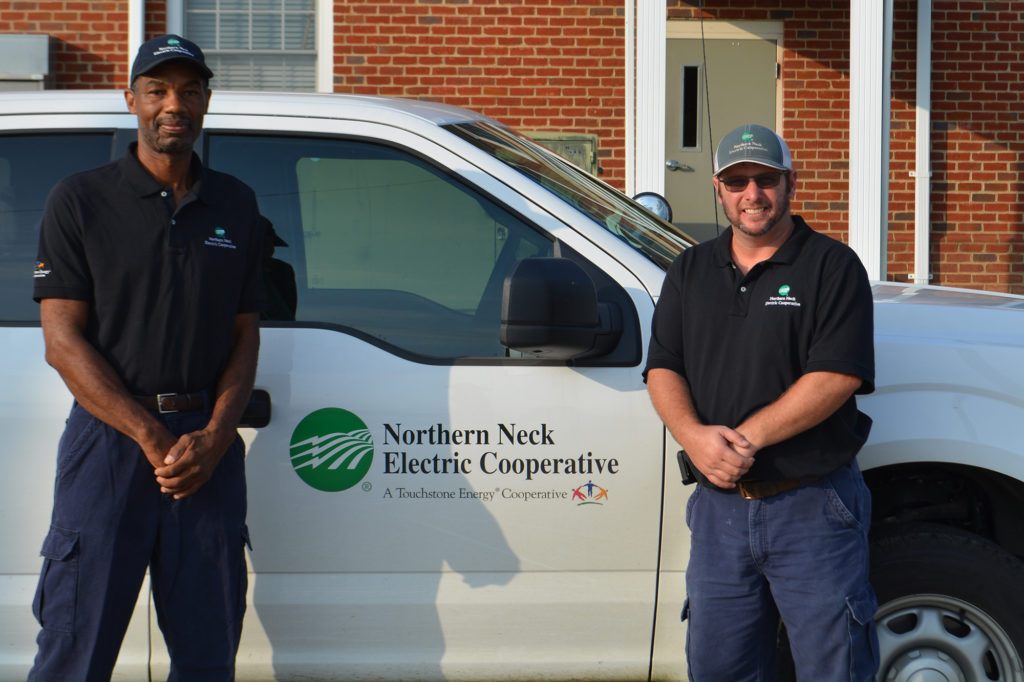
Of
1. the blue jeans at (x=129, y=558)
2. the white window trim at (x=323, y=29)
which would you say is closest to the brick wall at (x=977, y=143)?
the white window trim at (x=323, y=29)

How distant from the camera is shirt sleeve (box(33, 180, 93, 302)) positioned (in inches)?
109

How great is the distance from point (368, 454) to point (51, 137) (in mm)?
1269

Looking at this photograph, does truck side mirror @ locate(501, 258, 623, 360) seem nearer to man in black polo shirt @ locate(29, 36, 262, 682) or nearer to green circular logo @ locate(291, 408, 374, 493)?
green circular logo @ locate(291, 408, 374, 493)

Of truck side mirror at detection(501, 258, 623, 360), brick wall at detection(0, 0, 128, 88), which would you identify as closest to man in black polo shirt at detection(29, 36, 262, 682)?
truck side mirror at detection(501, 258, 623, 360)

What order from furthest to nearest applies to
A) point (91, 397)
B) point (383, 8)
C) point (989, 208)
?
point (989, 208) → point (383, 8) → point (91, 397)

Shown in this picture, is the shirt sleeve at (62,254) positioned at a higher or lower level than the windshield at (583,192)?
lower

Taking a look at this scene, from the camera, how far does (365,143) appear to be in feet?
11.0

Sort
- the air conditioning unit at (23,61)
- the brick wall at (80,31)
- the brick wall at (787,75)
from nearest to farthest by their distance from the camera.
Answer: the air conditioning unit at (23,61)
the brick wall at (80,31)
the brick wall at (787,75)

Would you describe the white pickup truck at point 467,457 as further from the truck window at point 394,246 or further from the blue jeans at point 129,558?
the blue jeans at point 129,558

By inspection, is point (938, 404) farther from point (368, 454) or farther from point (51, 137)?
point (51, 137)

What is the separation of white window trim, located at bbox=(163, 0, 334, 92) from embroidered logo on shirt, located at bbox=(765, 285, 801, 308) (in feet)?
23.5

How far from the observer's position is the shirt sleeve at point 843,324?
2721mm

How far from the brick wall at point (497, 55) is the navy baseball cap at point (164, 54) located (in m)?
6.48

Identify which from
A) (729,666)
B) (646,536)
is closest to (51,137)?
(646,536)
